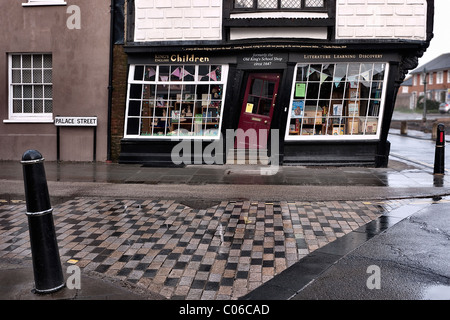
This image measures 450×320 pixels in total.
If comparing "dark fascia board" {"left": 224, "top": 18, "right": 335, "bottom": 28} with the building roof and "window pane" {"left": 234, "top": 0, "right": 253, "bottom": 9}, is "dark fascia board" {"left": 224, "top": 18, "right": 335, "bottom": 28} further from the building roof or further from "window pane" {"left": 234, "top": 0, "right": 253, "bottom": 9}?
the building roof

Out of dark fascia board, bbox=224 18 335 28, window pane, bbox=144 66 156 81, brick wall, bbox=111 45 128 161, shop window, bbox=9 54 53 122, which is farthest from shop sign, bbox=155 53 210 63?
shop window, bbox=9 54 53 122

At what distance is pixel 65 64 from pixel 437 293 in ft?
39.0

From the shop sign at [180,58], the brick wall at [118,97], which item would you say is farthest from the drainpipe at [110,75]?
the shop sign at [180,58]

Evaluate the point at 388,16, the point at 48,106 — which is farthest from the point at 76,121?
the point at 388,16

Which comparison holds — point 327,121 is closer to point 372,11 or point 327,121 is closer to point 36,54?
point 372,11

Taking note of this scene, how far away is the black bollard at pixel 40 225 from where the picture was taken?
4113mm

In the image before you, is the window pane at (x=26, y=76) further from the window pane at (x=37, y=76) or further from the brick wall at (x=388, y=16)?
the brick wall at (x=388, y=16)

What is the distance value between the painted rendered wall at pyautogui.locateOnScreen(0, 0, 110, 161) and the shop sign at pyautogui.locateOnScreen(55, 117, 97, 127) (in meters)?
0.18

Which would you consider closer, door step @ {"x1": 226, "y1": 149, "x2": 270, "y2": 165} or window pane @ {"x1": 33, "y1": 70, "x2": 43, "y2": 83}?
door step @ {"x1": 226, "y1": 149, "x2": 270, "y2": 165}

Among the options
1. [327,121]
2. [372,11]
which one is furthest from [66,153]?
[372,11]

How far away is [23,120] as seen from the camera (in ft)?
44.2

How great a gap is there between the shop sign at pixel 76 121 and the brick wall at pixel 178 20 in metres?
2.66

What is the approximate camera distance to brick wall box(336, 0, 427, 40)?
12.2m
